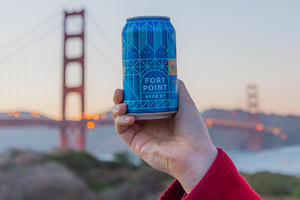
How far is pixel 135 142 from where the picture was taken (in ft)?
5.28

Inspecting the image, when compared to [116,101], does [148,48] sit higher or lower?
higher

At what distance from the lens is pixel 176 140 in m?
1.50

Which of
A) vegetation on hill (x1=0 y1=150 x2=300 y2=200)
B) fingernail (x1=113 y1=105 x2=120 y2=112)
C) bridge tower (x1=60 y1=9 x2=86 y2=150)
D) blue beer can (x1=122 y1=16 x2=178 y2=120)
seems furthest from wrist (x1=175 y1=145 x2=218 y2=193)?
bridge tower (x1=60 y1=9 x2=86 y2=150)

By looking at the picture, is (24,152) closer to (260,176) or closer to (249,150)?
(260,176)

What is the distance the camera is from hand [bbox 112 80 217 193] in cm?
140

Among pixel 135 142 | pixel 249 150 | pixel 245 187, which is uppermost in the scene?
pixel 135 142

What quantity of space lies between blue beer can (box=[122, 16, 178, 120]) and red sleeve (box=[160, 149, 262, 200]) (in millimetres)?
271

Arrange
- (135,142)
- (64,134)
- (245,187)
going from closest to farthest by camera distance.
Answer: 1. (245,187)
2. (135,142)
3. (64,134)

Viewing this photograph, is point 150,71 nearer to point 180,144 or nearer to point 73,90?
point 180,144

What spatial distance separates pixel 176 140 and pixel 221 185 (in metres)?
0.26

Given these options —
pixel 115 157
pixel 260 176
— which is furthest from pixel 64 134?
pixel 260 176

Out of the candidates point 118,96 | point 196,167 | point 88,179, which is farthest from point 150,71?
point 88,179

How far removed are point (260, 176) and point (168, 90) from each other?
5.00 meters

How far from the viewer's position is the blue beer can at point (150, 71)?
147cm
